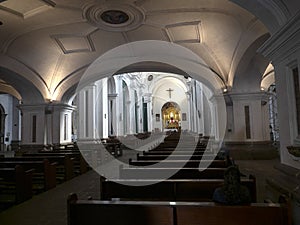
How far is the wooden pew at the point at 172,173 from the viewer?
360cm

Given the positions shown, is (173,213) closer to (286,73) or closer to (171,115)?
(286,73)

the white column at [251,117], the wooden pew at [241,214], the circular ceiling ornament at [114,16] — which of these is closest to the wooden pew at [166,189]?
the wooden pew at [241,214]

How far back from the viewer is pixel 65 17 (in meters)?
6.82

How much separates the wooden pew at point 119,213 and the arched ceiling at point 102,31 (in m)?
3.33

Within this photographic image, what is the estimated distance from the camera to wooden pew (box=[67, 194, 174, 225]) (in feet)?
6.07

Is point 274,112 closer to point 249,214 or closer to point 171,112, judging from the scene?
point 249,214

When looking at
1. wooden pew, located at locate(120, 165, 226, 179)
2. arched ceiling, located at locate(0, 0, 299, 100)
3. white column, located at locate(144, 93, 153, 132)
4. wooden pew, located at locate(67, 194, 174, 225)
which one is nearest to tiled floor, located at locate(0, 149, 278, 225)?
wooden pew, located at locate(120, 165, 226, 179)

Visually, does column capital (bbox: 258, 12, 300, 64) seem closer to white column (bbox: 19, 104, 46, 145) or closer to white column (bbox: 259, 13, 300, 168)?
white column (bbox: 259, 13, 300, 168)

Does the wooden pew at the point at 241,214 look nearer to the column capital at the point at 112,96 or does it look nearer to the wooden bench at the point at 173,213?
the wooden bench at the point at 173,213

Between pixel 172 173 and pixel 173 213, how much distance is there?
1.77 meters

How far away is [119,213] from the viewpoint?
1.89 m

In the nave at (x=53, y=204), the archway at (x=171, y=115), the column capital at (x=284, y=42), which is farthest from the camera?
the archway at (x=171, y=115)

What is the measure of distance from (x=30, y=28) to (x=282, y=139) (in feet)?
21.8

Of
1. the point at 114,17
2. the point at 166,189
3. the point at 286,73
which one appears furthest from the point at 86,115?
the point at 166,189
